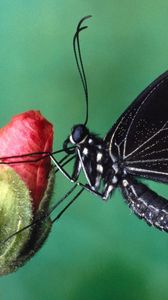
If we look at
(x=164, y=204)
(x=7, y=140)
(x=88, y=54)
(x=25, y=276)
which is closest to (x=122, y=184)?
(x=164, y=204)

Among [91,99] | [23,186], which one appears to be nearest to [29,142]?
[23,186]

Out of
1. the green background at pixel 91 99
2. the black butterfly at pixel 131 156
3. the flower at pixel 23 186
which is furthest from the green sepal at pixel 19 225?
the green background at pixel 91 99

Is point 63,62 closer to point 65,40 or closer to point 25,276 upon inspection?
point 65,40

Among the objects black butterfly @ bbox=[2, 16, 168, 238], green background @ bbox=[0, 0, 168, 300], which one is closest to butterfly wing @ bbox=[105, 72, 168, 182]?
black butterfly @ bbox=[2, 16, 168, 238]

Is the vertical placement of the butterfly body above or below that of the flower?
below

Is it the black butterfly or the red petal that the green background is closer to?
the black butterfly
